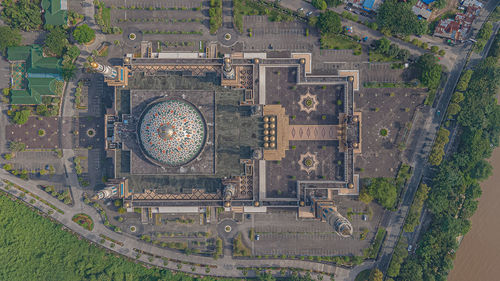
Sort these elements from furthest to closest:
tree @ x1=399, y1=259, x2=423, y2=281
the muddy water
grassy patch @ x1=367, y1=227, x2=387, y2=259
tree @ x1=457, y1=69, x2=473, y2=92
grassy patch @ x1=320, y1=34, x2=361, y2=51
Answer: grassy patch @ x1=367, y1=227, x2=387, y2=259
grassy patch @ x1=320, y1=34, x2=361, y2=51
the muddy water
tree @ x1=457, y1=69, x2=473, y2=92
tree @ x1=399, y1=259, x2=423, y2=281

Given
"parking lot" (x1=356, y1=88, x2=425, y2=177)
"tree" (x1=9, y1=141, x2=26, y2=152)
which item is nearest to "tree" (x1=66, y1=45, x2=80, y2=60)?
"tree" (x1=9, y1=141, x2=26, y2=152)

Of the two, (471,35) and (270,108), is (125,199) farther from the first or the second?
(471,35)

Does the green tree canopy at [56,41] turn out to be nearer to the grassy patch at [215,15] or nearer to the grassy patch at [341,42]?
the grassy patch at [215,15]

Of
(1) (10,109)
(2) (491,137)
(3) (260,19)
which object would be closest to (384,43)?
(3) (260,19)

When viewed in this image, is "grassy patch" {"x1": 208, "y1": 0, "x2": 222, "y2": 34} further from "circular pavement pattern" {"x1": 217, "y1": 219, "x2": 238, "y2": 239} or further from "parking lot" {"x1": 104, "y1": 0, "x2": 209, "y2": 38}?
"circular pavement pattern" {"x1": 217, "y1": 219, "x2": 238, "y2": 239}

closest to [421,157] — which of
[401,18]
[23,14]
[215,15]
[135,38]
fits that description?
[401,18]

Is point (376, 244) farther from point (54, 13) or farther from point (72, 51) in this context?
point (54, 13)
